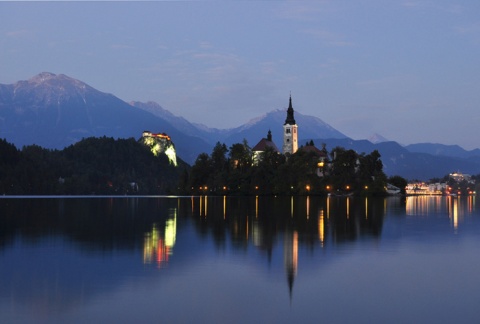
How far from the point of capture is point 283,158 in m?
192

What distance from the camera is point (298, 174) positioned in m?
179

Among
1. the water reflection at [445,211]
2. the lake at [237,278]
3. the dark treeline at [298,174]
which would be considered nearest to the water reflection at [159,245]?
the lake at [237,278]

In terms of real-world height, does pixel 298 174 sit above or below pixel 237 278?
above

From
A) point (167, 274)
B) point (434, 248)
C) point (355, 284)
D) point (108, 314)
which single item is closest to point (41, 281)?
point (167, 274)

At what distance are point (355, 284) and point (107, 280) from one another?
9082 millimetres

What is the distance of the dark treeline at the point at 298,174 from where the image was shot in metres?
179

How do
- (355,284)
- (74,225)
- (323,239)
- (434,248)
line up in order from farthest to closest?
(74,225)
(323,239)
(434,248)
(355,284)

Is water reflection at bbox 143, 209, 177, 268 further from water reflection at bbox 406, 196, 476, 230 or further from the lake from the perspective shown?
water reflection at bbox 406, 196, 476, 230

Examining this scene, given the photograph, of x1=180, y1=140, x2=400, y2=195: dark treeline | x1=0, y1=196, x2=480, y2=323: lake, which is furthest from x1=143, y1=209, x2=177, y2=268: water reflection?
x1=180, y1=140, x2=400, y2=195: dark treeline

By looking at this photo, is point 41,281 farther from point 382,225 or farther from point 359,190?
point 359,190

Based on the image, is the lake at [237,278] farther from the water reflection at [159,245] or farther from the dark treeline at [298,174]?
the dark treeline at [298,174]

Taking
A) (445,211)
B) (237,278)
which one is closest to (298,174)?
(445,211)

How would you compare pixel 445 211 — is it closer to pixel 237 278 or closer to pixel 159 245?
pixel 159 245

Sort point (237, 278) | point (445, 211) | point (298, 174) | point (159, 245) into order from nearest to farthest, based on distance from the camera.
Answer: point (237, 278), point (159, 245), point (445, 211), point (298, 174)
